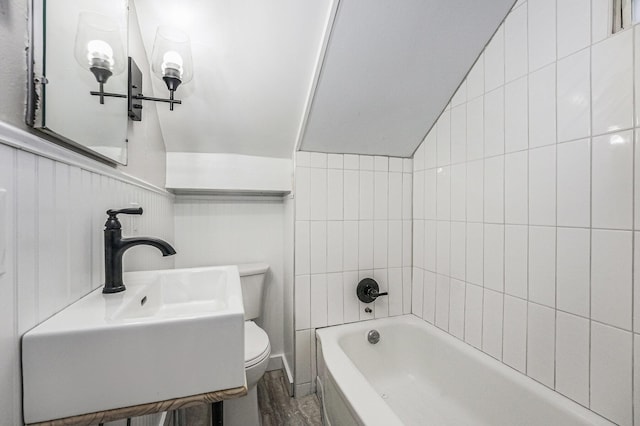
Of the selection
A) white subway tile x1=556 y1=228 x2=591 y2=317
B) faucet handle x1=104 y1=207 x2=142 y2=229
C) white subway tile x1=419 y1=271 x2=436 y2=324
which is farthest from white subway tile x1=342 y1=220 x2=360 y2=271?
faucet handle x1=104 y1=207 x2=142 y2=229

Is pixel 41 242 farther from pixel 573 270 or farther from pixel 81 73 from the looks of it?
pixel 573 270

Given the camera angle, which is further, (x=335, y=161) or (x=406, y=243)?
(x=406, y=243)

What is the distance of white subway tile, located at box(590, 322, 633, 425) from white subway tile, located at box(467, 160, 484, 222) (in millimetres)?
612

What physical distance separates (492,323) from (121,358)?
149 centimetres

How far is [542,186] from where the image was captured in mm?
1072

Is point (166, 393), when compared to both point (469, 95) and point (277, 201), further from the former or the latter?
point (469, 95)

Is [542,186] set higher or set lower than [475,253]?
higher

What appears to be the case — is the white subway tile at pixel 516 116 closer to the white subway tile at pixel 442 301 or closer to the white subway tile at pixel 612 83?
the white subway tile at pixel 612 83

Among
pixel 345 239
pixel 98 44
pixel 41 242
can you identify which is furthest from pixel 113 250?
pixel 345 239

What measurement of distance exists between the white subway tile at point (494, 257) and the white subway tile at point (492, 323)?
0.05m

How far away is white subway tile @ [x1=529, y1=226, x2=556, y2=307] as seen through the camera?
104cm

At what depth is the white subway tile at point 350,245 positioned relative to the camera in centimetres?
176

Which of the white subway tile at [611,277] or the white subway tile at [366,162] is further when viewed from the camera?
the white subway tile at [366,162]

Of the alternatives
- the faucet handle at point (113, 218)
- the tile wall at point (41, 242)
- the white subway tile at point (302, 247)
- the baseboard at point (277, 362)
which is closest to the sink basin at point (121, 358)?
the tile wall at point (41, 242)
